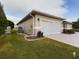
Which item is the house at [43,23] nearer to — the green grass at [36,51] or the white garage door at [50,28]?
the white garage door at [50,28]

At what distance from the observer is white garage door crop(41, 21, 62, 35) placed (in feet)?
51.0

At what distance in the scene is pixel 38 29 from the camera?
14.7 m

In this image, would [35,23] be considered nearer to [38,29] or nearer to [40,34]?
[38,29]

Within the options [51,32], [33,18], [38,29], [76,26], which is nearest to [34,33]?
[38,29]

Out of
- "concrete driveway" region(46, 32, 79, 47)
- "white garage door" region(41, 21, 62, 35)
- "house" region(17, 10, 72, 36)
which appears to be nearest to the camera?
"concrete driveway" region(46, 32, 79, 47)

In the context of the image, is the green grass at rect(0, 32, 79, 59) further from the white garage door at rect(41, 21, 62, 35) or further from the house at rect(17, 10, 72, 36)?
the white garage door at rect(41, 21, 62, 35)

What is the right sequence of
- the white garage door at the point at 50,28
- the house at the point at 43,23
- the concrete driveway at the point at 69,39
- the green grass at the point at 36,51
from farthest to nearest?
1. the white garage door at the point at 50,28
2. the house at the point at 43,23
3. the concrete driveway at the point at 69,39
4. the green grass at the point at 36,51

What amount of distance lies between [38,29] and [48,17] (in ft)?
11.3

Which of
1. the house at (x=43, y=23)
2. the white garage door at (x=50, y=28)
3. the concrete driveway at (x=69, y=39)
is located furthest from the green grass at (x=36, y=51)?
the white garage door at (x=50, y=28)

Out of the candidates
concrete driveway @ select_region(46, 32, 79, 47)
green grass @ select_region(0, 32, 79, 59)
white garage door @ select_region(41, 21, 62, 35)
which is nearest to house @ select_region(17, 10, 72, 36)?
white garage door @ select_region(41, 21, 62, 35)

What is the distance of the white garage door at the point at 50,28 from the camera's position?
15.6m

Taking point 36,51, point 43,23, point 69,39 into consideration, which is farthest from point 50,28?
point 36,51

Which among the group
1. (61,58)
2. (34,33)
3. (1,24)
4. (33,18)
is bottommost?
(61,58)

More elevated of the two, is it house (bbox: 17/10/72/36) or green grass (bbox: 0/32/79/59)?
house (bbox: 17/10/72/36)
